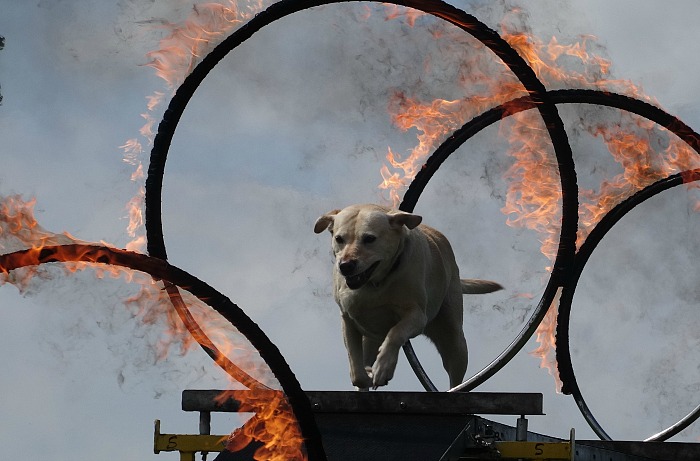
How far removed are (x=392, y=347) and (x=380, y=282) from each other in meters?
0.70

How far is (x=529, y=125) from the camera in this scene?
1525cm

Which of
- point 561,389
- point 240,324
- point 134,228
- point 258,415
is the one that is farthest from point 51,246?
point 561,389

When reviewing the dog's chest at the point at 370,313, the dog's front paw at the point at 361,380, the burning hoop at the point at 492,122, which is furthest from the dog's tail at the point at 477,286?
the dog's front paw at the point at 361,380

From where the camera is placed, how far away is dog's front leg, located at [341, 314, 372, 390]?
12.6 meters

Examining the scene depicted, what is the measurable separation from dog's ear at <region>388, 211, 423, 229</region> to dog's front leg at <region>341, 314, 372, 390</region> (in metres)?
1.06

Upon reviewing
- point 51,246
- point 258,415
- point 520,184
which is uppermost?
point 520,184

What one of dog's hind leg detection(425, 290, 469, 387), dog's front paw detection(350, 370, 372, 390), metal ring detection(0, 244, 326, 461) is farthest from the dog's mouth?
metal ring detection(0, 244, 326, 461)

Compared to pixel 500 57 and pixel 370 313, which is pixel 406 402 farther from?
pixel 500 57

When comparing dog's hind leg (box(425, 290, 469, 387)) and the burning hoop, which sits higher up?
the burning hoop

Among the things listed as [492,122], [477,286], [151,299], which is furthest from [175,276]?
[492,122]

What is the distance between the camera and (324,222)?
12.6 meters

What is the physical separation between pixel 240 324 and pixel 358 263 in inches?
110

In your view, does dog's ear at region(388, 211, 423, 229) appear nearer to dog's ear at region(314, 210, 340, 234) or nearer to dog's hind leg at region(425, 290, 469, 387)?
dog's ear at region(314, 210, 340, 234)

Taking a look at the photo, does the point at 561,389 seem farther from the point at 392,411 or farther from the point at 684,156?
the point at 392,411
